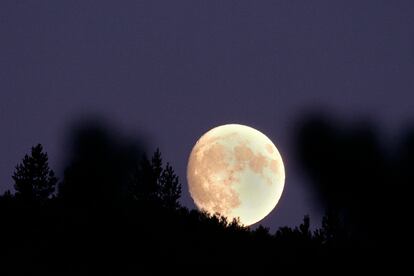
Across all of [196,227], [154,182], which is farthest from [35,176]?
[196,227]

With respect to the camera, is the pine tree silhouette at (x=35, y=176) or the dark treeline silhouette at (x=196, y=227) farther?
the pine tree silhouette at (x=35, y=176)

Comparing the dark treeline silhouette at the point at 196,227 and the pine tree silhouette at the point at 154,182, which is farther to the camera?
the pine tree silhouette at the point at 154,182

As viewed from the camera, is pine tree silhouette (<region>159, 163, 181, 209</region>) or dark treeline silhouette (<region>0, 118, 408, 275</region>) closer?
dark treeline silhouette (<region>0, 118, 408, 275</region>)

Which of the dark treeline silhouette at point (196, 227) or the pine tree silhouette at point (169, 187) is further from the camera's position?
the pine tree silhouette at point (169, 187)

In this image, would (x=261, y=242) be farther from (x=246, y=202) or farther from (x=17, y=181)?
(x=17, y=181)

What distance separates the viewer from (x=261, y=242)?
99.5ft

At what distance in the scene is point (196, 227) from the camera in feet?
101

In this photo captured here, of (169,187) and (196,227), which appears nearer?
(196,227)

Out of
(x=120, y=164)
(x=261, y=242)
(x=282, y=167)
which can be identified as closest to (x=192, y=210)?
(x=261, y=242)

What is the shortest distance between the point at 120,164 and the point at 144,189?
40.2 ft

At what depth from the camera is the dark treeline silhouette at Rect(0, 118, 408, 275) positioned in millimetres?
24469

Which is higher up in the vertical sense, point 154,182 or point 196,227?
point 154,182

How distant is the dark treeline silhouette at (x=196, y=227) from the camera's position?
80.3 ft

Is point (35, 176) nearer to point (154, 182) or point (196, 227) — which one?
point (154, 182)
